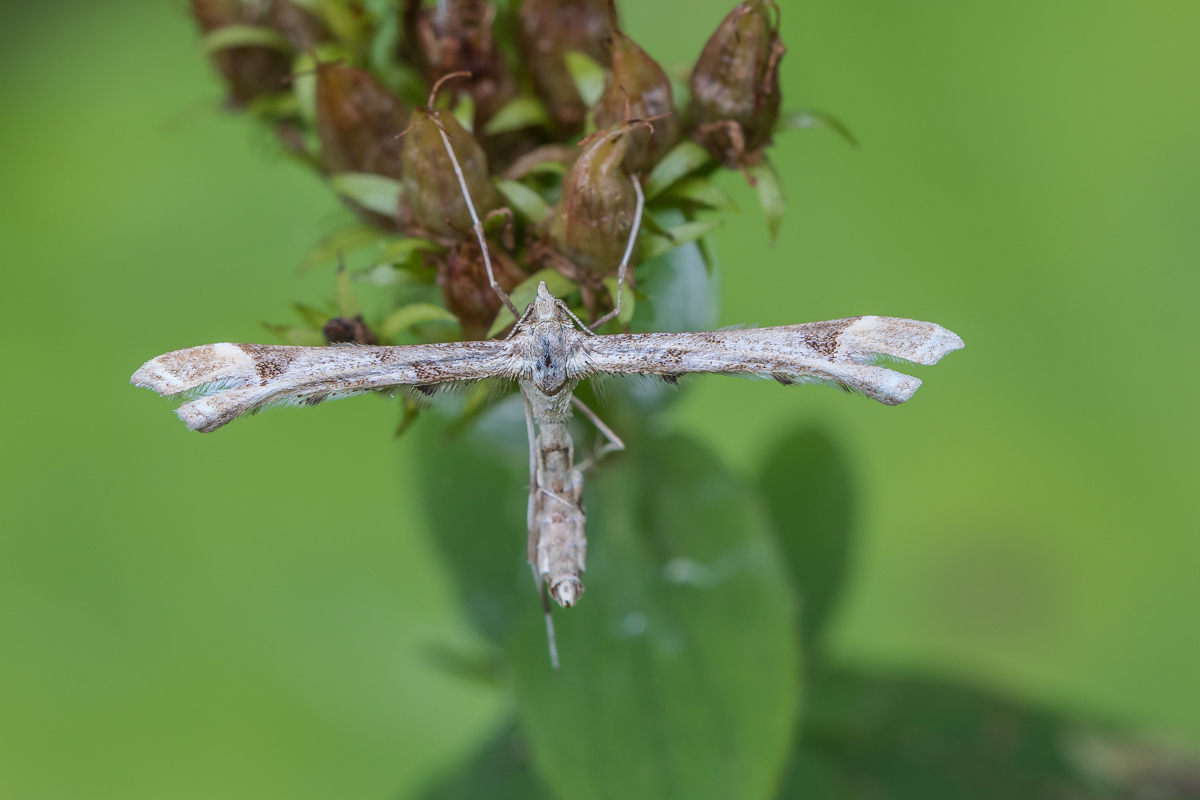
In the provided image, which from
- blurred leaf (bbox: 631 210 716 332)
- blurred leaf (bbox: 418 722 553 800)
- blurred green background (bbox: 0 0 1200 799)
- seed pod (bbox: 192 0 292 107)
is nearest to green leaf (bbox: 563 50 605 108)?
blurred leaf (bbox: 631 210 716 332)

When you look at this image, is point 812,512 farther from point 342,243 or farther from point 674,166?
point 342,243

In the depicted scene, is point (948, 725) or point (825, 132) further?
point (825, 132)

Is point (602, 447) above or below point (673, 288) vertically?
below

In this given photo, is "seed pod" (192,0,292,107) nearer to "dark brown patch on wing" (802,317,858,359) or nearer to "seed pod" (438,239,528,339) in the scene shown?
"seed pod" (438,239,528,339)

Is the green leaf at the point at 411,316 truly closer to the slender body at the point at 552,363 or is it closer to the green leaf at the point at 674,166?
the slender body at the point at 552,363

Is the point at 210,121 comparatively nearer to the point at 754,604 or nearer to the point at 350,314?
the point at 350,314

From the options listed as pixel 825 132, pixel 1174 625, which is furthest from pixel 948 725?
pixel 825 132

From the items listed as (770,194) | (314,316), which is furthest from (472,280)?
(770,194)
